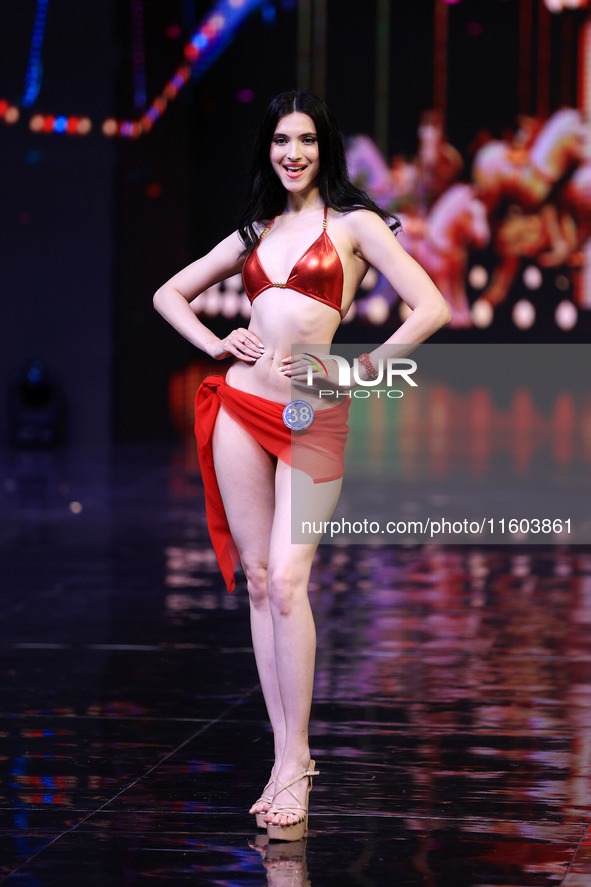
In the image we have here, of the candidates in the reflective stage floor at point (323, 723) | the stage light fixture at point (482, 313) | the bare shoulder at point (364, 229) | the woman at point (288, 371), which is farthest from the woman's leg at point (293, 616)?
the stage light fixture at point (482, 313)

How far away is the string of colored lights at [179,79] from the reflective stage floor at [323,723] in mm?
8478

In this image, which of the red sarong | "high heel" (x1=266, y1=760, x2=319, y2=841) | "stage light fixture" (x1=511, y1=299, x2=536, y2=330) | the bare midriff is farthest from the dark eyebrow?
"stage light fixture" (x1=511, y1=299, x2=536, y2=330)

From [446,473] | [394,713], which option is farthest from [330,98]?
[394,713]

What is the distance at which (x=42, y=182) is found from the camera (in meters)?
14.6

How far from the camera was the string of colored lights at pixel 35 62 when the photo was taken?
14.1 meters

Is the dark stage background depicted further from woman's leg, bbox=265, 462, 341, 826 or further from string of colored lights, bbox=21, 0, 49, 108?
woman's leg, bbox=265, 462, 341, 826

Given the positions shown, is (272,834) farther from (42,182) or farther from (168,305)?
(42,182)

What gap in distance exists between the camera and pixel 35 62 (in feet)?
46.7

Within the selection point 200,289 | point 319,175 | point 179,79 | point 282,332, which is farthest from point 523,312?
point 282,332

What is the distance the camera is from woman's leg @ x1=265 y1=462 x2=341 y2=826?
280 centimetres

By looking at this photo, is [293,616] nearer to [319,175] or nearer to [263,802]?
[263,802]

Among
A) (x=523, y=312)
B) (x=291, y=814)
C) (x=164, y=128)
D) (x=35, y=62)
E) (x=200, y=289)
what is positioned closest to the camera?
(x=291, y=814)

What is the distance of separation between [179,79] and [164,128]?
3.36 feet

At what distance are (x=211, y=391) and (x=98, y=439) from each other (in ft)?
39.3
